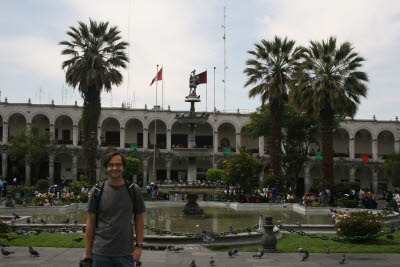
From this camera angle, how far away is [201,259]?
8.56 m

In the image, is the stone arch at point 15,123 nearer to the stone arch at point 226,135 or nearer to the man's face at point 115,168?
the stone arch at point 226,135

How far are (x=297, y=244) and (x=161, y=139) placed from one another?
36.6 metres

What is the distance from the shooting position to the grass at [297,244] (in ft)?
31.8

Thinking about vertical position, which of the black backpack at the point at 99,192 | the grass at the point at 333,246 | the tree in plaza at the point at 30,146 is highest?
the tree in plaza at the point at 30,146

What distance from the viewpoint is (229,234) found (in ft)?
36.1

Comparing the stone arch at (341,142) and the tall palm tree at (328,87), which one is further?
the stone arch at (341,142)

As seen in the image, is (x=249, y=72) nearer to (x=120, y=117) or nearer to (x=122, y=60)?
(x=122, y=60)

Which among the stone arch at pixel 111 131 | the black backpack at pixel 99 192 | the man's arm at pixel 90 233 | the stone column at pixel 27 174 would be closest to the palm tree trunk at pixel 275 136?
the stone arch at pixel 111 131

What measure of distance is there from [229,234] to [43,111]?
35.6 m

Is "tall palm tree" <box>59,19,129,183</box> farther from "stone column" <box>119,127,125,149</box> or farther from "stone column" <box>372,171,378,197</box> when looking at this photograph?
"stone column" <box>372,171,378,197</box>

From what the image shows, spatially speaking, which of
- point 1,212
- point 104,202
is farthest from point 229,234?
point 1,212

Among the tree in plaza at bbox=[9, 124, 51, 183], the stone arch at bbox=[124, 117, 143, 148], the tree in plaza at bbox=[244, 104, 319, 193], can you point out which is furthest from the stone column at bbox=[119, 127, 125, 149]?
the tree in plaza at bbox=[244, 104, 319, 193]

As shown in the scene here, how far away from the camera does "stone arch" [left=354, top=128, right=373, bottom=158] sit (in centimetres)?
4734

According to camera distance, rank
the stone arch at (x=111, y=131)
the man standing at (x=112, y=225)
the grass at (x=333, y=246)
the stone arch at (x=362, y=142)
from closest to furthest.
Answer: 1. the man standing at (x=112, y=225)
2. the grass at (x=333, y=246)
3. the stone arch at (x=111, y=131)
4. the stone arch at (x=362, y=142)
